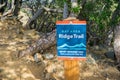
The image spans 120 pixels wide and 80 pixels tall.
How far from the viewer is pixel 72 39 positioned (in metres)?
4.56

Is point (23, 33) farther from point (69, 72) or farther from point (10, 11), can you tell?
point (69, 72)

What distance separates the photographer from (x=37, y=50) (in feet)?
22.8

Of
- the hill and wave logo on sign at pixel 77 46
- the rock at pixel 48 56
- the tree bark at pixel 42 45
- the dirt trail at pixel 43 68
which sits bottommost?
the dirt trail at pixel 43 68

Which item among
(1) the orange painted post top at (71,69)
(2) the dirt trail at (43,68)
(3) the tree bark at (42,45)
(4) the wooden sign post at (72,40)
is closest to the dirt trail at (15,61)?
(2) the dirt trail at (43,68)

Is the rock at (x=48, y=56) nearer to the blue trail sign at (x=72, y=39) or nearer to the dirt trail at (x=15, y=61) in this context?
the dirt trail at (x=15, y=61)

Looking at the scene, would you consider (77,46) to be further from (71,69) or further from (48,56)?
(48,56)

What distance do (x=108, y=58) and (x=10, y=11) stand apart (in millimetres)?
6584

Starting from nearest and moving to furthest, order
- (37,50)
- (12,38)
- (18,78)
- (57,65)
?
1. (18,78)
2. (57,65)
3. (37,50)
4. (12,38)

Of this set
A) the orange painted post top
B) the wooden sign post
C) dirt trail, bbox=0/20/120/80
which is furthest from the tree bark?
the wooden sign post

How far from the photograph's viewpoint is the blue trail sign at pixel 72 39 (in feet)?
14.8

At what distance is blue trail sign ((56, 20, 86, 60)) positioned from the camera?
14.8 ft

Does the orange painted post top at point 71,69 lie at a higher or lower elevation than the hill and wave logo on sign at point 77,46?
lower

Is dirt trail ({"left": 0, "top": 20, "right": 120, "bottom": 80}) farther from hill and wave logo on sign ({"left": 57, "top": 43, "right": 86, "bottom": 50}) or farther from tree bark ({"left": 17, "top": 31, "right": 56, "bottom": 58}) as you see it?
hill and wave logo on sign ({"left": 57, "top": 43, "right": 86, "bottom": 50})

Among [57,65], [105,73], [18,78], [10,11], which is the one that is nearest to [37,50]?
[57,65]
